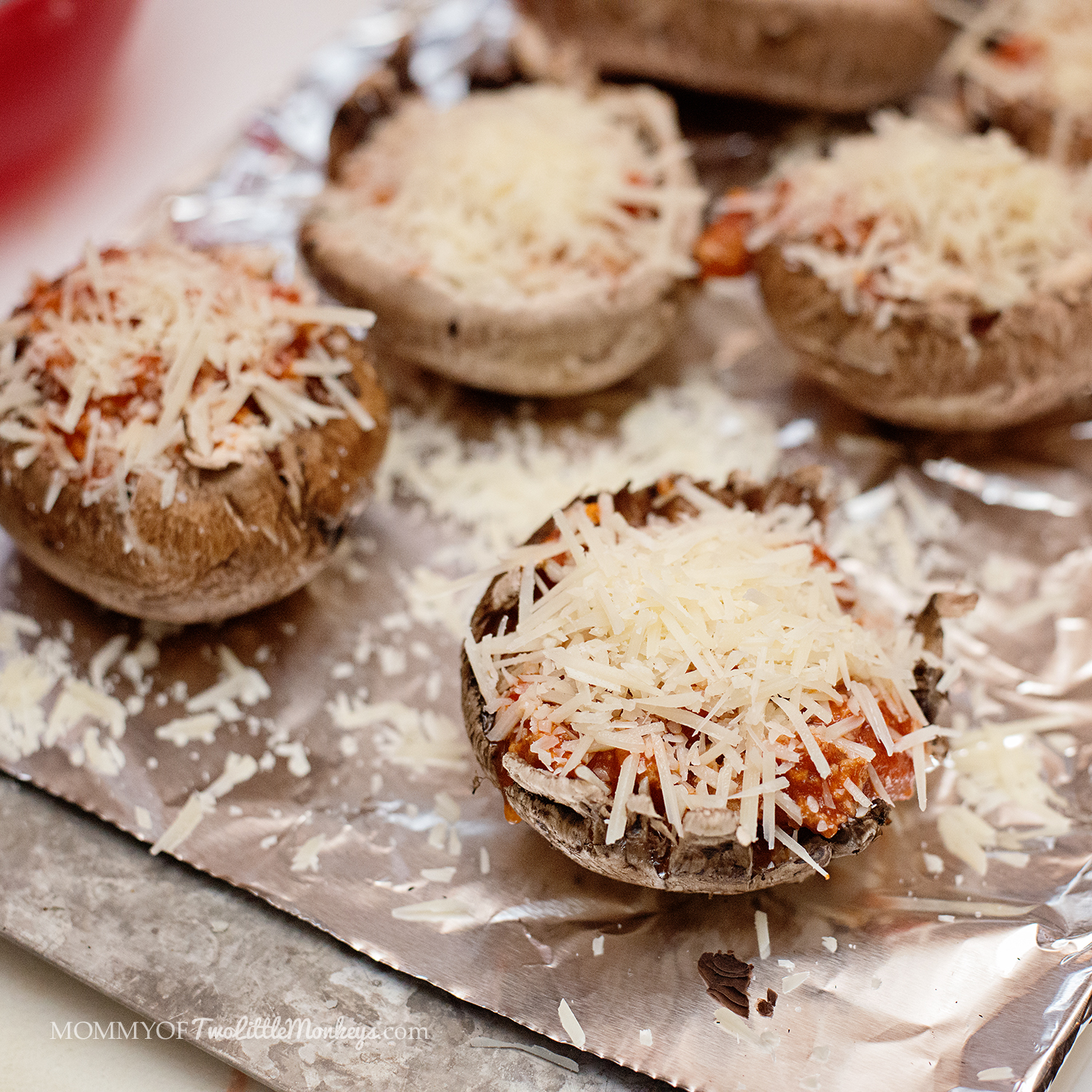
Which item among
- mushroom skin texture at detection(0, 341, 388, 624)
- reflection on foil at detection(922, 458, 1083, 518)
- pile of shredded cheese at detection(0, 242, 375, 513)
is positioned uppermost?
pile of shredded cheese at detection(0, 242, 375, 513)

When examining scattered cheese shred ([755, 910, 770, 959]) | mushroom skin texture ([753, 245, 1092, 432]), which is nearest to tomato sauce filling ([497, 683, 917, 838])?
scattered cheese shred ([755, 910, 770, 959])

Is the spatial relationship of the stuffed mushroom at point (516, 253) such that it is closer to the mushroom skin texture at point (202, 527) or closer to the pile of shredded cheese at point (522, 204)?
the pile of shredded cheese at point (522, 204)

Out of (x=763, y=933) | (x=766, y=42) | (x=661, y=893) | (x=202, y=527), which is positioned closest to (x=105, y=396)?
(x=202, y=527)

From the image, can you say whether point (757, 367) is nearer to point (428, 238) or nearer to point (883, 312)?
point (883, 312)

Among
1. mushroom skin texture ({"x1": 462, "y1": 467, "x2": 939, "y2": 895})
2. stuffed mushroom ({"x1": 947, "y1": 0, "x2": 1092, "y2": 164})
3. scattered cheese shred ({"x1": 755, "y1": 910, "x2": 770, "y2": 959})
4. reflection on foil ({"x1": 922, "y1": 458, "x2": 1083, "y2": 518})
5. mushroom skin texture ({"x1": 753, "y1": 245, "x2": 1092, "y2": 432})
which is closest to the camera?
mushroom skin texture ({"x1": 462, "y1": 467, "x2": 939, "y2": 895})

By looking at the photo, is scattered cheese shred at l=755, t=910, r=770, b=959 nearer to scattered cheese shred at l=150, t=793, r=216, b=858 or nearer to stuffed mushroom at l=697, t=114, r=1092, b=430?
scattered cheese shred at l=150, t=793, r=216, b=858

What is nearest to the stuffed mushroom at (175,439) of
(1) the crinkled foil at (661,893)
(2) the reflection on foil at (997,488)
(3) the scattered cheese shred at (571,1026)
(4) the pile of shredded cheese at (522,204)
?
(1) the crinkled foil at (661,893)
